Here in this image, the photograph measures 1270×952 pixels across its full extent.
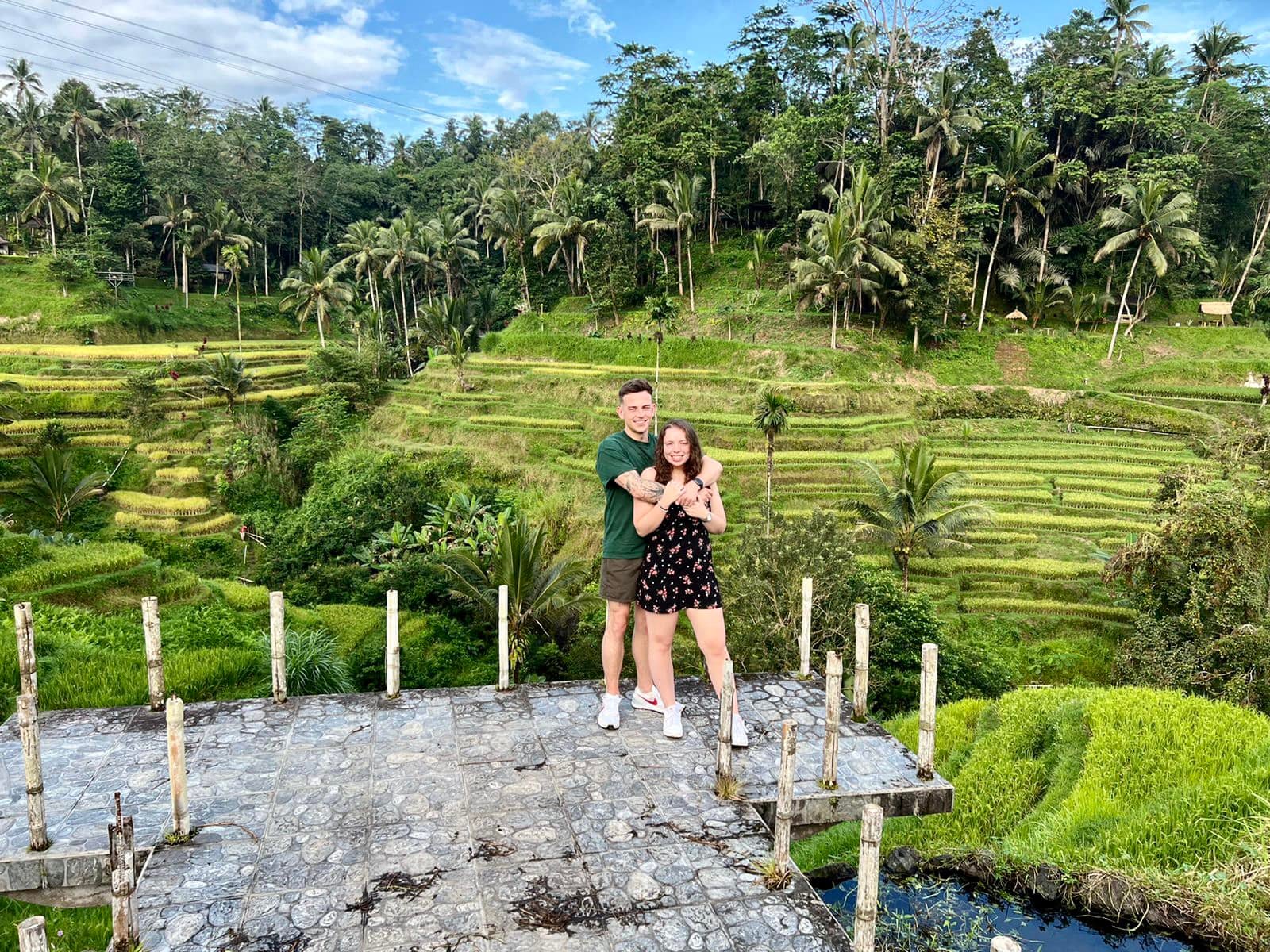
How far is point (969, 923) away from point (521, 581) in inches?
268

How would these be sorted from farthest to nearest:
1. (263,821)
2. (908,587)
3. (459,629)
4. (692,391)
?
(692,391) → (908,587) → (459,629) → (263,821)

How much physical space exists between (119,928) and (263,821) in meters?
0.86

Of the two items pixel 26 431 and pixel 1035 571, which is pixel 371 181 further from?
pixel 1035 571

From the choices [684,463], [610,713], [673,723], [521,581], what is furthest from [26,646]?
[521,581]

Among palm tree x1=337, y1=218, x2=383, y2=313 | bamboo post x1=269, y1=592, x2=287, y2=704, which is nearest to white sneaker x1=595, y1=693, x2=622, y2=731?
bamboo post x1=269, y1=592, x2=287, y2=704

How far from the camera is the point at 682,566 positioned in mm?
4305

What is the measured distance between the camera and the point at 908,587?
1396 centimetres

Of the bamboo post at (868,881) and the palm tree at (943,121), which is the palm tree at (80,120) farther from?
the bamboo post at (868,881)

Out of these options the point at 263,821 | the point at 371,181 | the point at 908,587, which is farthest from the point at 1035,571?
the point at 371,181

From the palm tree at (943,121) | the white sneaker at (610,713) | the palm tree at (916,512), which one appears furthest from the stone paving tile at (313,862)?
the palm tree at (943,121)

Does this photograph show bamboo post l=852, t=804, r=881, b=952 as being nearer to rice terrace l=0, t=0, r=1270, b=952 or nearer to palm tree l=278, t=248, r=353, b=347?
rice terrace l=0, t=0, r=1270, b=952

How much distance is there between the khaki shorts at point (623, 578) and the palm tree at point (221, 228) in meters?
38.0

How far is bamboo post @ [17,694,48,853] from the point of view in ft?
11.0

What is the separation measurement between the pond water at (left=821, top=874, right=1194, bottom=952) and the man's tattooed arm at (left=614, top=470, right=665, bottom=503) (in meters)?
2.35
